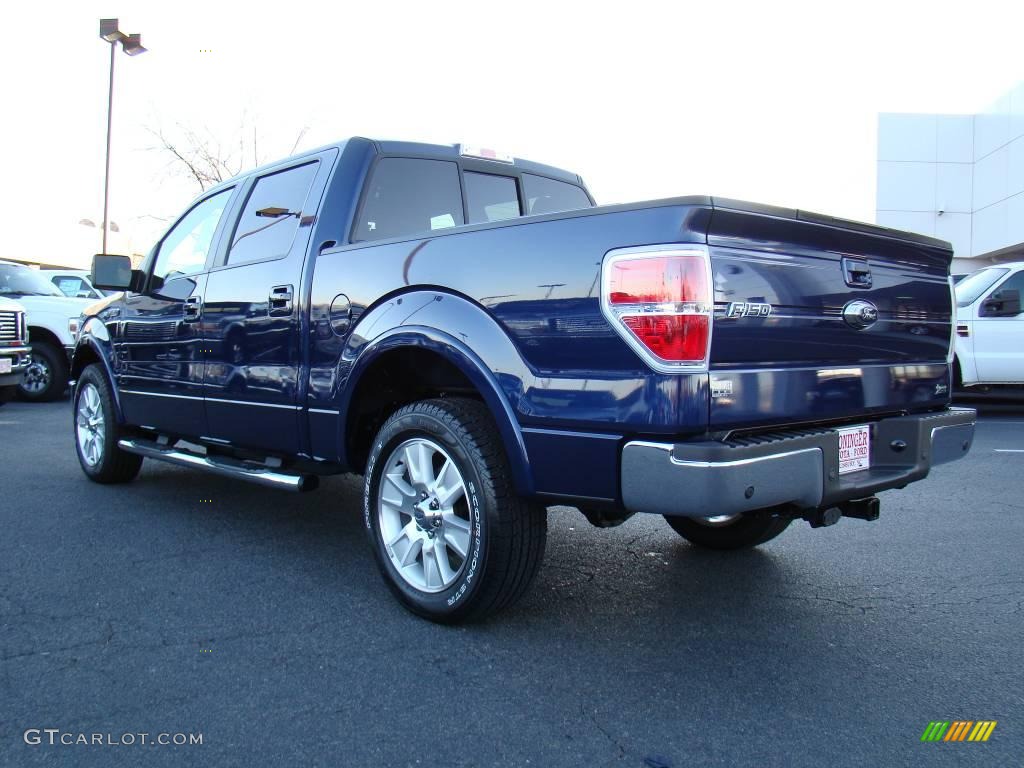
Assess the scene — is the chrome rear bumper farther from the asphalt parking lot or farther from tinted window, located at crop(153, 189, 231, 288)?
tinted window, located at crop(153, 189, 231, 288)

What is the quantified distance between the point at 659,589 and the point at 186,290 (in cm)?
307

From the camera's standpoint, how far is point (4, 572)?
4.00 meters

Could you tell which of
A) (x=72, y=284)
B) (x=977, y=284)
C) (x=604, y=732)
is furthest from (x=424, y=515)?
(x=72, y=284)

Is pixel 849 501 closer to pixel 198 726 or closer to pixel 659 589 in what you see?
pixel 659 589

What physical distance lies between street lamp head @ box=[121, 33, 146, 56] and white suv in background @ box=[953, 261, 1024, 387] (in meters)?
18.4

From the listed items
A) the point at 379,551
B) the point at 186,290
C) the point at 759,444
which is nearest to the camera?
the point at 759,444

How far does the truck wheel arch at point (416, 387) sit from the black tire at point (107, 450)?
8.76 ft

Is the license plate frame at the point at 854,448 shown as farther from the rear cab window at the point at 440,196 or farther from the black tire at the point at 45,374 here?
the black tire at the point at 45,374

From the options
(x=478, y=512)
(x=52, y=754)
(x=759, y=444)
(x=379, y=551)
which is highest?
(x=759, y=444)

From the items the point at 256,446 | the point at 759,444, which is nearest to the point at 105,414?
the point at 256,446

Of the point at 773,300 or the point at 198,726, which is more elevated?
the point at 773,300

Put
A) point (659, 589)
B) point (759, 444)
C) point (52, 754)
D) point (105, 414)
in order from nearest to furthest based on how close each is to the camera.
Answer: point (52, 754), point (759, 444), point (659, 589), point (105, 414)

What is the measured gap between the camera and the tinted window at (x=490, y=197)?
470cm

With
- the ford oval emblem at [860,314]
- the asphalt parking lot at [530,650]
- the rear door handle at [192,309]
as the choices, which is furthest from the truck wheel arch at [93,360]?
the ford oval emblem at [860,314]
